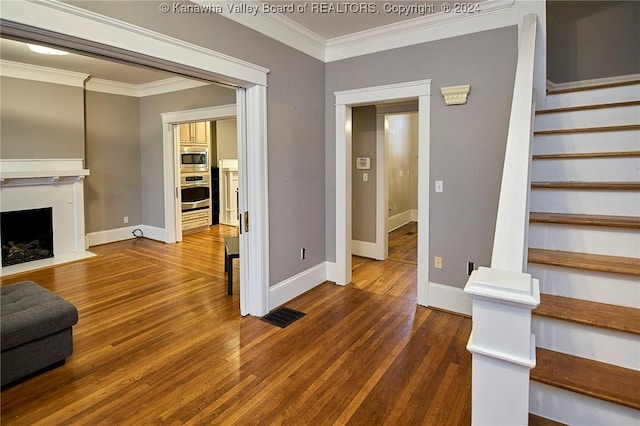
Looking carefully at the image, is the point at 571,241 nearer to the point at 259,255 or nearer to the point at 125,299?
the point at 259,255

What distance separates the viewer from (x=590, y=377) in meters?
1.41

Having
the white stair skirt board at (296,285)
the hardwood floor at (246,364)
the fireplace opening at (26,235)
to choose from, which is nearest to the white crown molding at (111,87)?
the fireplace opening at (26,235)

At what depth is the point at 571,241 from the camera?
1884mm

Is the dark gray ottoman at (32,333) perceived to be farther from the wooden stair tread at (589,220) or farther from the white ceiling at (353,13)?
the wooden stair tread at (589,220)

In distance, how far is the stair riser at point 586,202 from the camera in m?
1.92

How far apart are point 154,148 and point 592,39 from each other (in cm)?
641

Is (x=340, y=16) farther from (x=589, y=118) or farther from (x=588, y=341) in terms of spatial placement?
(x=588, y=341)

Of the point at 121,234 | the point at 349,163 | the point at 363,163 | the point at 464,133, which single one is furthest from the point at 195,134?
the point at 464,133

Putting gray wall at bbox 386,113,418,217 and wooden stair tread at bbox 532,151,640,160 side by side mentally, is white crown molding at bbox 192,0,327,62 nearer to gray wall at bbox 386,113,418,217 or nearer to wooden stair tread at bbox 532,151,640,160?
wooden stair tread at bbox 532,151,640,160

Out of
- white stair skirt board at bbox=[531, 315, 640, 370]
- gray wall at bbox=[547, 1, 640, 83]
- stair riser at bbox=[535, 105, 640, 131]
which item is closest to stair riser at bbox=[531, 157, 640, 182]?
stair riser at bbox=[535, 105, 640, 131]

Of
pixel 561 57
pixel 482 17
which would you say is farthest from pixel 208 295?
pixel 561 57

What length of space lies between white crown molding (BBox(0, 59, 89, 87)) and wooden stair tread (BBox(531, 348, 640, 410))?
6.41 meters

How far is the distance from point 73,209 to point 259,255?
387 cm

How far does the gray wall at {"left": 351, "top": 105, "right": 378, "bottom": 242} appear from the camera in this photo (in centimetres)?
509
